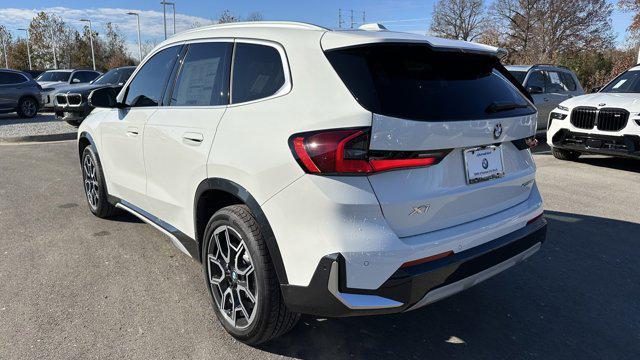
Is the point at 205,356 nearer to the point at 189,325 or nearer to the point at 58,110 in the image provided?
the point at 189,325

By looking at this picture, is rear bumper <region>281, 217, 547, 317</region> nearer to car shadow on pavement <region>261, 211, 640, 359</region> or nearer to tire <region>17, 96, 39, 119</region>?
car shadow on pavement <region>261, 211, 640, 359</region>

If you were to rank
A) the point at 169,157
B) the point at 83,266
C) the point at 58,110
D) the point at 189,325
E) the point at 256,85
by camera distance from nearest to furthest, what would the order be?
the point at 256,85, the point at 189,325, the point at 169,157, the point at 83,266, the point at 58,110

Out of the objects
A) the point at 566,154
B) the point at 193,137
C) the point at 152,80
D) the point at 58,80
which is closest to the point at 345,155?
the point at 193,137

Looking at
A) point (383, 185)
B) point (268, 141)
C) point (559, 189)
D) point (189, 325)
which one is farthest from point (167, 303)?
point (559, 189)

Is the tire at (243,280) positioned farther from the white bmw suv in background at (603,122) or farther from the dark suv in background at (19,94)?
the dark suv in background at (19,94)

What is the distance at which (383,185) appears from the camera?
2.16 metres

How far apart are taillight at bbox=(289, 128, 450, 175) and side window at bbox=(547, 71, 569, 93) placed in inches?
414

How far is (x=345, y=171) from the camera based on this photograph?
7.00ft

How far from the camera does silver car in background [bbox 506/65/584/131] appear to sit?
1068 cm

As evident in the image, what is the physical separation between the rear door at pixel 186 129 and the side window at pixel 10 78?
638 inches

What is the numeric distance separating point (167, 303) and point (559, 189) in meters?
5.46

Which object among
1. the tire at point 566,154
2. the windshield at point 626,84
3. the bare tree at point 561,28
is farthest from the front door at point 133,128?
the bare tree at point 561,28

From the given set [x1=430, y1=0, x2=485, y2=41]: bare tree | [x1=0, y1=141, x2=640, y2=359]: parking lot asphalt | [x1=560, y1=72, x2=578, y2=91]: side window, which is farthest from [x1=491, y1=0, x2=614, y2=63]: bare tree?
[x1=0, y1=141, x2=640, y2=359]: parking lot asphalt

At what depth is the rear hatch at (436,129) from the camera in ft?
7.18
